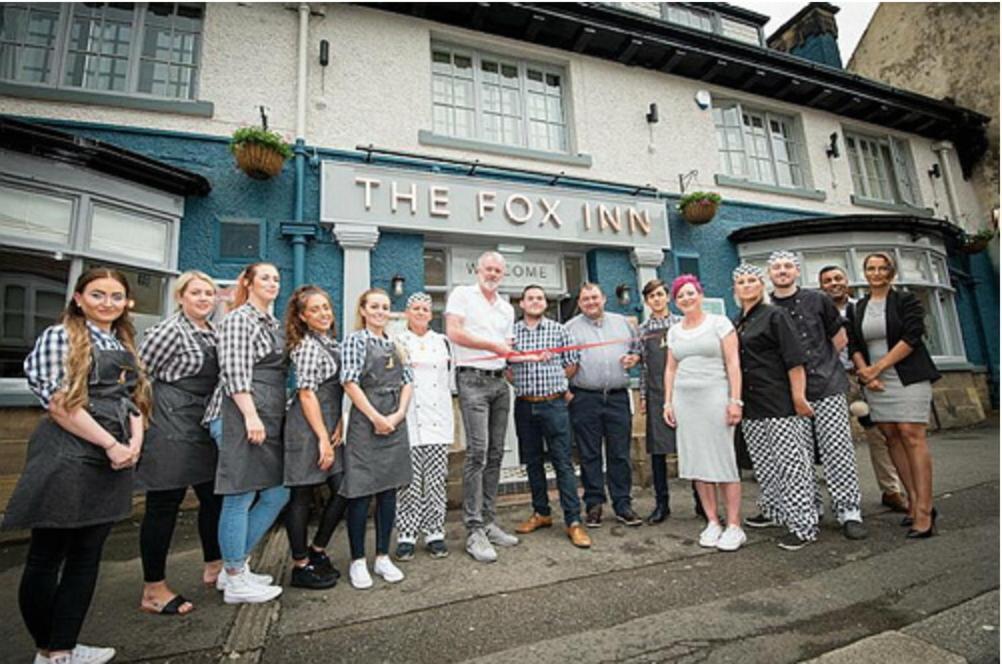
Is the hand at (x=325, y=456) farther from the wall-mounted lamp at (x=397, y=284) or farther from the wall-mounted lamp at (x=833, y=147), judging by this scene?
the wall-mounted lamp at (x=833, y=147)

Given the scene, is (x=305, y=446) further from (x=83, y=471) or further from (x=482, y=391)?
(x=482, y=391)

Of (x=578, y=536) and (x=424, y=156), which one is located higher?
(x=424, y=156)

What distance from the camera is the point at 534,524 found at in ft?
11.8

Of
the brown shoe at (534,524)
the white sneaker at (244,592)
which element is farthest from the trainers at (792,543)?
the white sneaker at (244,592)

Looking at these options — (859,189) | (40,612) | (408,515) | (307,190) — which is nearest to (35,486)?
(40,612)

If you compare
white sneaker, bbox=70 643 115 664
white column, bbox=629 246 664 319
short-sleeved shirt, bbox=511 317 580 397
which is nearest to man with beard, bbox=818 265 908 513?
short-sleeved shirt, bbox=511 317 580 397

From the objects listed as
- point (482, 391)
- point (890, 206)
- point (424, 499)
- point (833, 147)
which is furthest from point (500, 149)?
point (890, 206)

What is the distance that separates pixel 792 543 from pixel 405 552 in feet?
8.39

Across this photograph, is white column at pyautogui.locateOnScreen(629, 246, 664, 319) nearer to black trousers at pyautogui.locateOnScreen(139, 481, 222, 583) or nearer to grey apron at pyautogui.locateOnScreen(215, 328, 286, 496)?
grey apron at pyautogui.locateOnScreen(215, 328, 286, 496)

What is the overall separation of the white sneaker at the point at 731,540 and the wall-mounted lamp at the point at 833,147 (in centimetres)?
819

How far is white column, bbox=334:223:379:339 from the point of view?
5.20 metres

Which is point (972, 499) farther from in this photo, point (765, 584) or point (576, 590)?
point (576, 590)

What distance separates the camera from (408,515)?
3227mm

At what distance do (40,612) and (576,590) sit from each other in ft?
7.90
